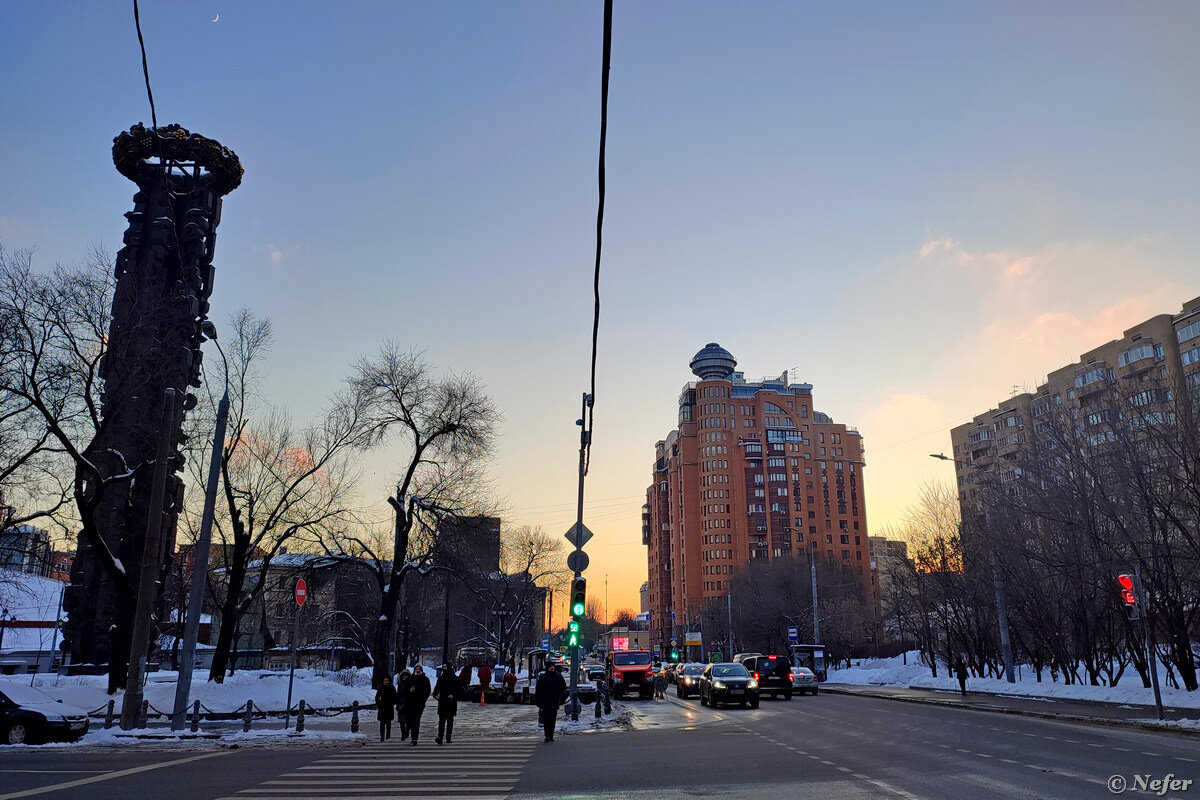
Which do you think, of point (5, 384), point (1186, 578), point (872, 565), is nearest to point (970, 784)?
point (1186, 578)

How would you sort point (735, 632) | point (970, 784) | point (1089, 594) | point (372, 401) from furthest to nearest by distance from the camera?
point (735, 632)
point (372, 401)
point (1089, 594)
point (970, 784)

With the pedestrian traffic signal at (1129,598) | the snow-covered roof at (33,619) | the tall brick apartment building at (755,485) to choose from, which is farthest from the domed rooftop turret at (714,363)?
the pedestrian traffic signal at (1129,598)

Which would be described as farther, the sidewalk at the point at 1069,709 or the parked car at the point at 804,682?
the parked car at the point at 804,682

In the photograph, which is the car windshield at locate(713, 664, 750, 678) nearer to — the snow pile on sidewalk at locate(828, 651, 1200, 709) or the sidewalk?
the sidewalk

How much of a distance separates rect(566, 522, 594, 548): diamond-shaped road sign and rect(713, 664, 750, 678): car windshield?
11.7 meters

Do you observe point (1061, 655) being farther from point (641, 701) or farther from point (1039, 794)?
point (1039, 794)

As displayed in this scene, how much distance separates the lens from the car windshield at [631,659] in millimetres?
41875

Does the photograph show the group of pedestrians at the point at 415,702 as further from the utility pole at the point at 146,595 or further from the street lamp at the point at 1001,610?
the street lamp at the point at 1001,610

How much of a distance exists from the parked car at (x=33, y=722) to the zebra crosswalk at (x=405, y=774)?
259 inches

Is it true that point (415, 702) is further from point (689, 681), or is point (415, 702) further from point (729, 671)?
point (689, 681)

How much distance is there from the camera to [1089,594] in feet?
107

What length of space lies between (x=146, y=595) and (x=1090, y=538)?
3059 centimetres

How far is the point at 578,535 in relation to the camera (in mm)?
24547

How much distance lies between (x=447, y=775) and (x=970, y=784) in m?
7.93
